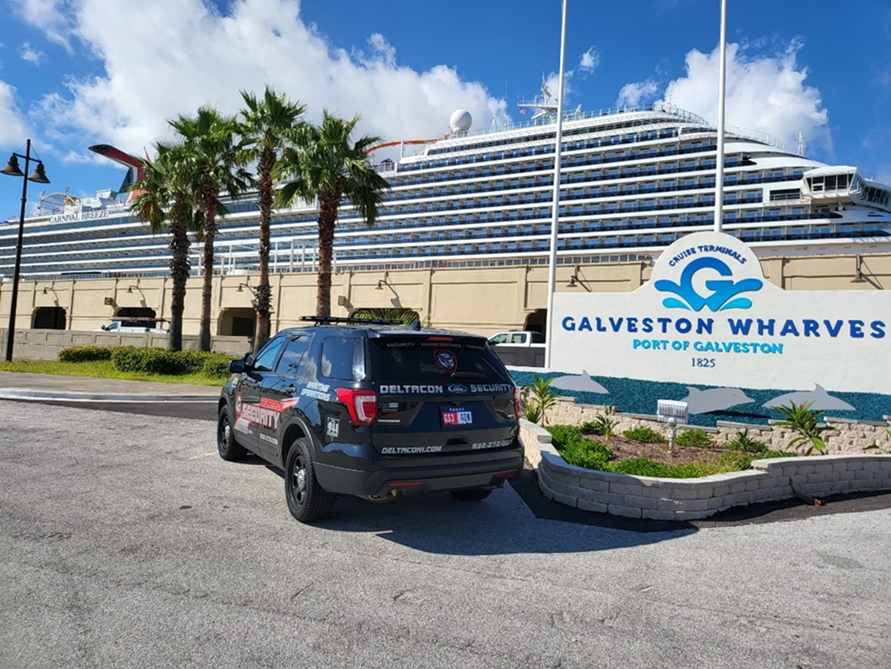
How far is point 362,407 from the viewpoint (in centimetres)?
432

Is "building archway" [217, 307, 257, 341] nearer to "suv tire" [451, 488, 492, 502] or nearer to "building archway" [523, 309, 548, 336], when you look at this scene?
"building archway" [523, 309, 548, 336]

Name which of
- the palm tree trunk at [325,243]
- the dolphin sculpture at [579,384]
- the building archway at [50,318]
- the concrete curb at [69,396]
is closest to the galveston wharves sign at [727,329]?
the dolphin sculpture at [579,384]

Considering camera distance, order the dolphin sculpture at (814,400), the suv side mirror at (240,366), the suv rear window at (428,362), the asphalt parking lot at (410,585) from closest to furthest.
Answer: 1. the asphalt parking lot at (410,585)
2. the suv rear window at (428,362)
3. the suv side mirror at (240,366)
4. the dolphin sculpture at (814,400)

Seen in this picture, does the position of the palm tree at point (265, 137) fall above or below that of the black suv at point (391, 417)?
above

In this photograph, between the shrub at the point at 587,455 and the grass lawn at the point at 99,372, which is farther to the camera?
the grass lawn at the point at 99,372

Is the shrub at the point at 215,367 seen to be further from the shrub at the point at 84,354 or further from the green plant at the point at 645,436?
the green plant at the point at 645,436

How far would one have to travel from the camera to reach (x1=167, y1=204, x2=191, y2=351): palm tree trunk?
75.6ft

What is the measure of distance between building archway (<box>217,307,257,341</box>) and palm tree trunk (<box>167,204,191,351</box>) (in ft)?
66.9

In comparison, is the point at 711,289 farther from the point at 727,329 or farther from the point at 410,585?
the point at 410,585

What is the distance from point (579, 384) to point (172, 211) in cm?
1906

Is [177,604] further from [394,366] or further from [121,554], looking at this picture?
[394,366]

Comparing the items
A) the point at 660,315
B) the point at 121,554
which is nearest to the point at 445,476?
the point at 121,554

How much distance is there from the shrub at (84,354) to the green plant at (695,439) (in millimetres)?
22189

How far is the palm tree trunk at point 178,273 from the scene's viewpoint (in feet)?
75.6
